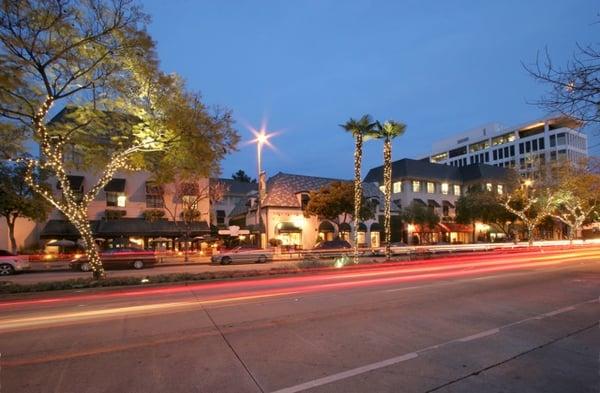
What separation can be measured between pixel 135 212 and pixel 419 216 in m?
33.7

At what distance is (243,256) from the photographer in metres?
33.9

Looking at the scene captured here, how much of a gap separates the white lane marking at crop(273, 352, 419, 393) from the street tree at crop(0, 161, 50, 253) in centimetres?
3360

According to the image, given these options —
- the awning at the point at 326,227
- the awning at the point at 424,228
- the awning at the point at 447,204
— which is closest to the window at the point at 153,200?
the awning at the point at 326,227

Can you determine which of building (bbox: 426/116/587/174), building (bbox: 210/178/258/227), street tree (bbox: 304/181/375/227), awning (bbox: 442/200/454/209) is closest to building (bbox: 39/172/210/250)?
street tree (bbox: 304/181/375/227)

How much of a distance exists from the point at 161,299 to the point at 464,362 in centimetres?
922

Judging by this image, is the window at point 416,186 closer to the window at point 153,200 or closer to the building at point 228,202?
the building at point 228,202

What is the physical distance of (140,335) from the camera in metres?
7.87

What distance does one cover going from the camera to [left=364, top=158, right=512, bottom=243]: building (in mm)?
57031

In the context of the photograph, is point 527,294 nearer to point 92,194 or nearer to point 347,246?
point 92,194

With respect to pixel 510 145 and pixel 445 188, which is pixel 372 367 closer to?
pixel 445 188

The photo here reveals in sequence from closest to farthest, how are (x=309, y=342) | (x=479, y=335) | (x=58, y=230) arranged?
(x=309, y=342) < (x=479, y=335) < (x=58, y=230)

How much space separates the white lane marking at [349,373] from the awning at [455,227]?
54.5 m

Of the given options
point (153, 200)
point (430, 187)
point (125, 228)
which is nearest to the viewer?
point (125, 228)

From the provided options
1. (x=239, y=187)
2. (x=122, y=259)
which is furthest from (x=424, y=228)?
(x=122, y=259)
